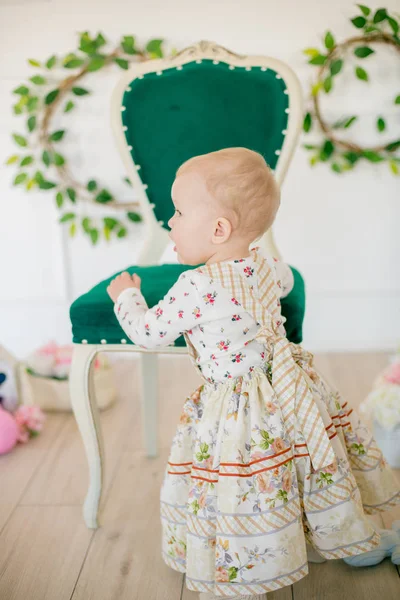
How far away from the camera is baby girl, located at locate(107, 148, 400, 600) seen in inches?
42.4

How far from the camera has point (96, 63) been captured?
2271 millimetres

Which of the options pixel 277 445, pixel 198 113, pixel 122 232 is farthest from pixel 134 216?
pixel 277 445

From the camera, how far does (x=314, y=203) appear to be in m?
2.41

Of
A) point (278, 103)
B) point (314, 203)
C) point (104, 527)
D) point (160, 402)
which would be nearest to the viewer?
point (104, 527)

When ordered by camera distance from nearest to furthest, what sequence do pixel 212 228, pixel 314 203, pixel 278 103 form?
pixel 212 228 → pixel 278 103 → pixel 314 203

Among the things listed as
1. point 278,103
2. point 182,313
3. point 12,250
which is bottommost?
point 12,250

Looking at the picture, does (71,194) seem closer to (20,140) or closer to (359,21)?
(20,140)

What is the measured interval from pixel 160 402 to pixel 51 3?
1.52 meters

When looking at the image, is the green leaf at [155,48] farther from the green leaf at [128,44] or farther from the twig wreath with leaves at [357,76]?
the twig wreath with leaves at [357,76]

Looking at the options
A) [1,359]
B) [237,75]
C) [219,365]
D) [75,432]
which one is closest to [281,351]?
[219,365]

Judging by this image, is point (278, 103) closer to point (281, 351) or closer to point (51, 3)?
point (281, 351)

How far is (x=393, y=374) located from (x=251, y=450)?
0.90 m

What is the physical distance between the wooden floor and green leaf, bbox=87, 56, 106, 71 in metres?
1.25

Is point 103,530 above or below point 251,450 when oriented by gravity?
below
